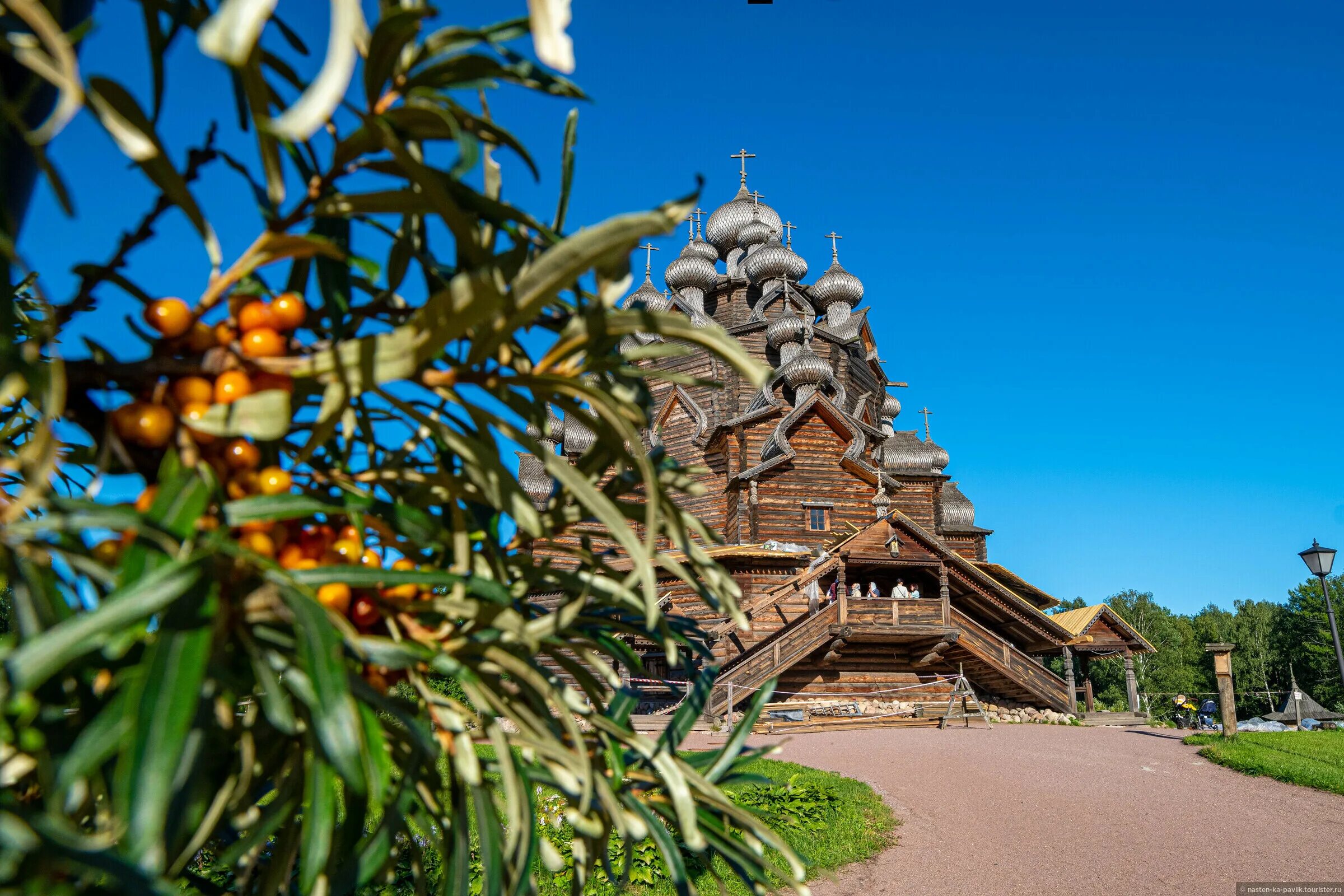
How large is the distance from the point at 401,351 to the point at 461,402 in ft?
0.47

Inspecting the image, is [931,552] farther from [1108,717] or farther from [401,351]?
[401,351]

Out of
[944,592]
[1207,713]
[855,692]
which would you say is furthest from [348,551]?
[1207,713]

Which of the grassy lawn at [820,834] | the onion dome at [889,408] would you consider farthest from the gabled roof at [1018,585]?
the grassy lawn at [820,834]

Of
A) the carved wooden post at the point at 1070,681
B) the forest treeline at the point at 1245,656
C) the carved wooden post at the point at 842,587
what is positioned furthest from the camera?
the forest treeline at the point at 1245,656

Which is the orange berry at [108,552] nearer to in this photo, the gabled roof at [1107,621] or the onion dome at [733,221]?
the gabled roof at [1107,621]

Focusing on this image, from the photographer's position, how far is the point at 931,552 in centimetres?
1961

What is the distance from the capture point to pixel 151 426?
2.86 ft

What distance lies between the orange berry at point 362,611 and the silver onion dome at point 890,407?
3322cm

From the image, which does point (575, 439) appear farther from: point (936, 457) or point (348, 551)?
point (348, 551)

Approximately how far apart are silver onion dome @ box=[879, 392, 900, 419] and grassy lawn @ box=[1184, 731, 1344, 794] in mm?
19087

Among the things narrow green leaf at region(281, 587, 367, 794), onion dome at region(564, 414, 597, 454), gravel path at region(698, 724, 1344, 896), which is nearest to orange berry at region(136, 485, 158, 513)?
narrow green leaf at region(281, 587, 367, 794)

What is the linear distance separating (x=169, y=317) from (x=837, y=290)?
103ft

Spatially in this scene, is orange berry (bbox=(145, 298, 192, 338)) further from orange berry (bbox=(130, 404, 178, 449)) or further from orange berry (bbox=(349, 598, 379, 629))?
orange berry (bbox=(349, 598, 379, 629))

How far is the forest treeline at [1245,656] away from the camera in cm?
5294
